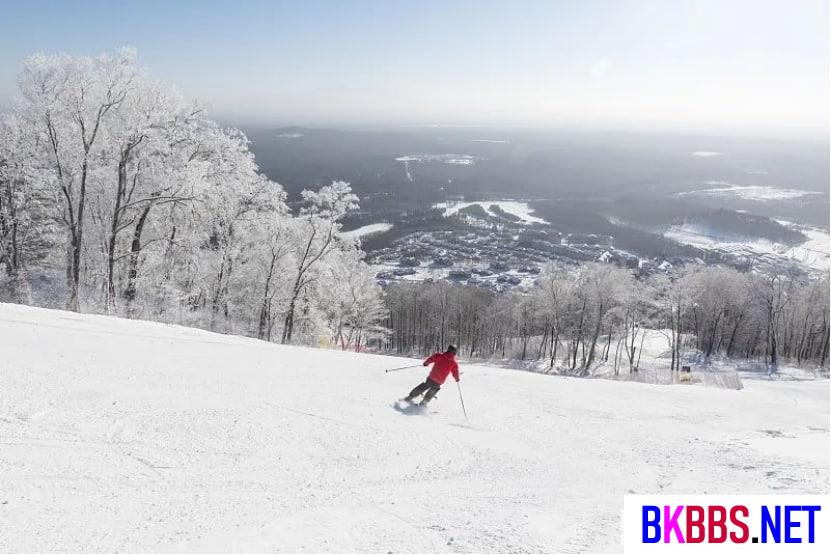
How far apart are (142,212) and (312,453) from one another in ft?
73.4

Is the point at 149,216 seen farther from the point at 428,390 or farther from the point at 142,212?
the point at 428,390

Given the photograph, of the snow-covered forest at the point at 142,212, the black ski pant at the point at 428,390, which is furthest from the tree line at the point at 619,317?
the black ski pant at the point at 428,390

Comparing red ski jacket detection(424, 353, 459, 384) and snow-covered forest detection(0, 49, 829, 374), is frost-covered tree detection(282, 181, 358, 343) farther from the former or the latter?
red ski jacket detection(424, 353, 459, 384)

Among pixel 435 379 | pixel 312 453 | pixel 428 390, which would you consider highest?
pixel 435 379

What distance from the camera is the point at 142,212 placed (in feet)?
86.4

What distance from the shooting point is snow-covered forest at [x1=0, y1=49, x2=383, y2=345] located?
72.8 ft

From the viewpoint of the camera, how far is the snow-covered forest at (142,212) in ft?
72.8

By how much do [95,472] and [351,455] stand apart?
3.47 meters

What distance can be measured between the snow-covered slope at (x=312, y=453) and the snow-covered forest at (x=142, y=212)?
438 inches

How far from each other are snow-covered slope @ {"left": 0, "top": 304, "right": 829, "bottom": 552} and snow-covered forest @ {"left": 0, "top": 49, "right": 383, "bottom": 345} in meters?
11.1

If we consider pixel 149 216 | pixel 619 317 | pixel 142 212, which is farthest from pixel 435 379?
pixel 619 317

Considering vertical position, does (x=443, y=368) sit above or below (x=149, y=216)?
below

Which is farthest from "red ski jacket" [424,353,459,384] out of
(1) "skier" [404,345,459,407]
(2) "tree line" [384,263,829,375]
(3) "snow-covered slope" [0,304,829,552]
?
(2) "tree line" [384,263,829,375]

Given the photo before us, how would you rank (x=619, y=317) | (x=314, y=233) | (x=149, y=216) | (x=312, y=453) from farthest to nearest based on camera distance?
(x=619, y=317), (x=314, y=233), (x=149, y=216), (x=312, y=453)
